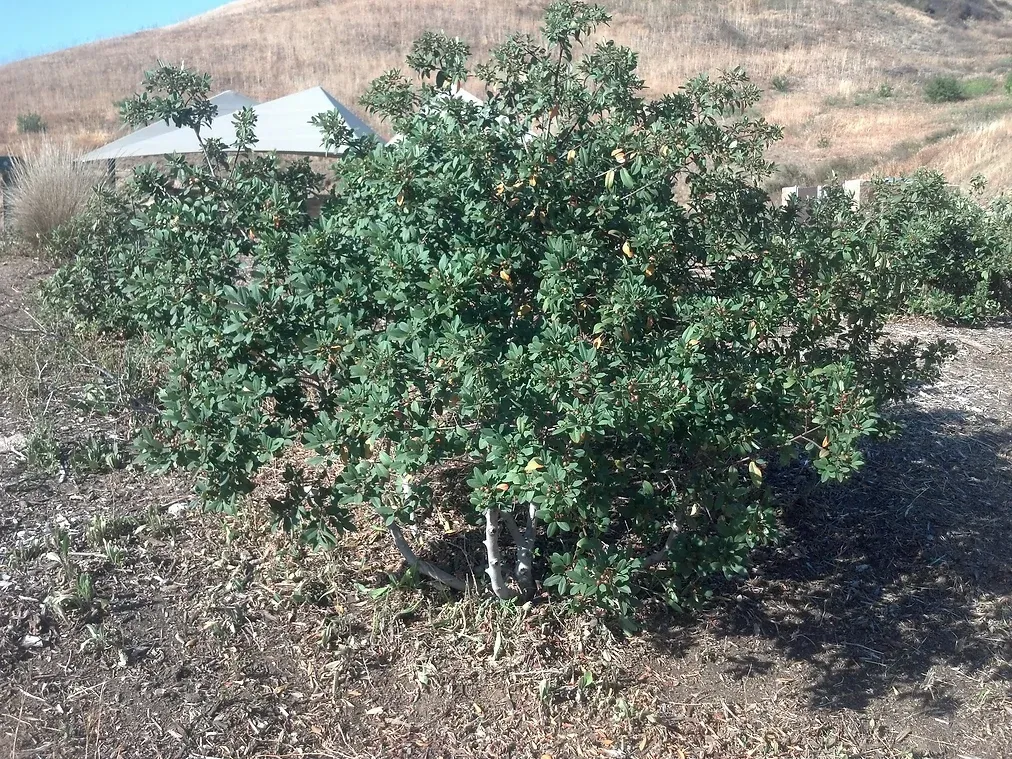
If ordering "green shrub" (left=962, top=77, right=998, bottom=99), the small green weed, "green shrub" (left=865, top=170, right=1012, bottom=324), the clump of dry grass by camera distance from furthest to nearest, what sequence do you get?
"green shrub" (left=962, top=77, right=998, bottom=99) < the clump of dry grass < "green shrub" (left=865, top=170, right=1012, bottom=324) < the small green weed

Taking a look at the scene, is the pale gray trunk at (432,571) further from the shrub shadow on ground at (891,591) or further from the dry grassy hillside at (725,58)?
the dry grassy hillside at (725,58)

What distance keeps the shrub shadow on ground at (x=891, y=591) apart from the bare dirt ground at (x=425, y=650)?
12 millimetres

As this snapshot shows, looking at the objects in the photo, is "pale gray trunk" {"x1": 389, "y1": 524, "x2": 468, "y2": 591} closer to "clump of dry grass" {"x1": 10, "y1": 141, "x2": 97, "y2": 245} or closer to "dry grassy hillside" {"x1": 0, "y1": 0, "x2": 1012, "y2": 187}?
"clump of dry grass" {"x1": 10, "y1": 141, "x2": 97, "y2": 245}

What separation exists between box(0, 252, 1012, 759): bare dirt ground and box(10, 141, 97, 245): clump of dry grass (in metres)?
5.02

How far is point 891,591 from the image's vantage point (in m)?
4.40

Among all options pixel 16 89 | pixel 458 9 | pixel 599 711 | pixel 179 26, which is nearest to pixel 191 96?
pixel 599 711

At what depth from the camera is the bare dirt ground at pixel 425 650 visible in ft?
11.2

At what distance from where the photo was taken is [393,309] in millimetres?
3184

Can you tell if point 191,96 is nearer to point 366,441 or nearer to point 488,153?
point 488,153

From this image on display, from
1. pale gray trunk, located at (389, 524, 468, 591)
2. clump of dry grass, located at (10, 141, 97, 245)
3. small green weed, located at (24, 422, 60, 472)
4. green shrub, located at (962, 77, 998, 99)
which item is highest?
clump of dry grass, located at (10, 141, 97, 245)

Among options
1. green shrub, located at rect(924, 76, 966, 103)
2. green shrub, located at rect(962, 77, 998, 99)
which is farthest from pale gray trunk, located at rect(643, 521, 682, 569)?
green shrub, located at rect(962, 77, 998, 99)

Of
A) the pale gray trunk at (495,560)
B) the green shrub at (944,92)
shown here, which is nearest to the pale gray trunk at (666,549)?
the pale gray trunk at (495,560)

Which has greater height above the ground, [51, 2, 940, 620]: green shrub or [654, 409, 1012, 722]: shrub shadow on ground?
[51, 2, 940, 620]: green shrub

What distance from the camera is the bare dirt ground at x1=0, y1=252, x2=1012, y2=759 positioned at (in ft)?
11.2
